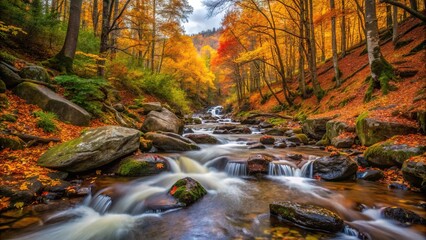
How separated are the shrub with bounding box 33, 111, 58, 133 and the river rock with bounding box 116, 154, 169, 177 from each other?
7.41ft

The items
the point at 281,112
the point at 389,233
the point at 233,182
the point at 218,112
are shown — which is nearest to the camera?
the point at 389,233

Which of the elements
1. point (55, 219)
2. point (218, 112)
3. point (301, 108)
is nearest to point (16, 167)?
point (55, 219)

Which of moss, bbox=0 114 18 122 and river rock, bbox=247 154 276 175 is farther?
river rock, bbox=247 154 276 175

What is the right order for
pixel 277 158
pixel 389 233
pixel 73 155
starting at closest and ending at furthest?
pixel 389 233, pixel 73 155, pixel 277 158

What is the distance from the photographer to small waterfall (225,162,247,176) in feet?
24.6

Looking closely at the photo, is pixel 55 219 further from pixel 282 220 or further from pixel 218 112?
pixel 218 112

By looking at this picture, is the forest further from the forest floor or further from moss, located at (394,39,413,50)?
moss, located at (394,39,413,50)

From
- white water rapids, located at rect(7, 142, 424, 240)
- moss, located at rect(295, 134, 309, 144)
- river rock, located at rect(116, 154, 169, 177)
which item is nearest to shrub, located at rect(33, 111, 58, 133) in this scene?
river rock, located at rect(116, 154, 169, 177)

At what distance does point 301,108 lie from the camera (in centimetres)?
1836

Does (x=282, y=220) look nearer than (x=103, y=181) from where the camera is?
Yes

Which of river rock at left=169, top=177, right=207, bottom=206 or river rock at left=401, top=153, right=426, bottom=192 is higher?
river rock at left=401, top=153, right=426, bottom=192

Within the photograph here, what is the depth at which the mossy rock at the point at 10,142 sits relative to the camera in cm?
552

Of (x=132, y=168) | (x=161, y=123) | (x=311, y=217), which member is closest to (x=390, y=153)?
(x=311, y=217)

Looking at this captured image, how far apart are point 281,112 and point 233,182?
15.4 metres
